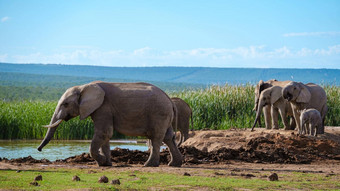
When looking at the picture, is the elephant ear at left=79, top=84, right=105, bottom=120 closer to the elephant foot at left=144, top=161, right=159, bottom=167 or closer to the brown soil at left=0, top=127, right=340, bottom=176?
the brown soil at left=0, top=127, right=340, bottom=176

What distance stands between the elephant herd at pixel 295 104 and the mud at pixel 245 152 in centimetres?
111

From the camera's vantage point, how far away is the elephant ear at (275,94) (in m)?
A: 20.9

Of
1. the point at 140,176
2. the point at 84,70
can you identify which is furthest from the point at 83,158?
the point at 84,70

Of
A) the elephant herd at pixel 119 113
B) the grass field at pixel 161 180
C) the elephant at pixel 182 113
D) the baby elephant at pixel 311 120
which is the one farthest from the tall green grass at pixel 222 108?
the grass field at pixel 161 180

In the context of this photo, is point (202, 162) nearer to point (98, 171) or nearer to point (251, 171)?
point (251, 171)

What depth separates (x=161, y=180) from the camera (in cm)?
977

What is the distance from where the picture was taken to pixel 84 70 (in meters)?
199

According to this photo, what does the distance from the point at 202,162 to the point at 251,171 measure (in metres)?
2.10

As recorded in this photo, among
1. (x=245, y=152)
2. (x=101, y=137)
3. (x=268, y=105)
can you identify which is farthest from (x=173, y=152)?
(x=268, y=105)

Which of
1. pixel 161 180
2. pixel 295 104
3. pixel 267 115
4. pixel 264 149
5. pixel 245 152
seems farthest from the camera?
pixel 267 115

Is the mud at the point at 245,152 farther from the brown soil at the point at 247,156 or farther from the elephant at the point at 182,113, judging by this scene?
the elephant at the point at 182,113

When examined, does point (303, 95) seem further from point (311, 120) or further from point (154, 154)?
point (154, 154)

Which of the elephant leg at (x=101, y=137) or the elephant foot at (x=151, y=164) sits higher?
the elephant leg at (x=101, y=137)

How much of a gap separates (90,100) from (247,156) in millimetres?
4302
